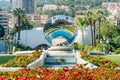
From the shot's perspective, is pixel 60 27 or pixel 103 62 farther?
pixel 60 27

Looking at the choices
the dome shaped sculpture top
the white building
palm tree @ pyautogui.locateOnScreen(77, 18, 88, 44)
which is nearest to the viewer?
the dome shaped sculpture top

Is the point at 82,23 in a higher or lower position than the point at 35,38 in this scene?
higher

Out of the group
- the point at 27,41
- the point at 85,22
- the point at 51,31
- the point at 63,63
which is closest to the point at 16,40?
the point at 27,41

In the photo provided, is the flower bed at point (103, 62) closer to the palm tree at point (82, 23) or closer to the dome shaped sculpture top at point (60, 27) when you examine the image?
the dome shaped sculpture top at point (60, 27)

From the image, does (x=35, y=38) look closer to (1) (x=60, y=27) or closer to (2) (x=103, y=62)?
(1) (x=60, y=27)

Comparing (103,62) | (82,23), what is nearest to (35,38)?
(82,23)

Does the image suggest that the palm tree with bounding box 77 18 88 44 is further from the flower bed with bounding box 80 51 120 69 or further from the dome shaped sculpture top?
the flower bed with bounding box 80 51 120 69

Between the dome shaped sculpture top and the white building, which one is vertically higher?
the dome shaped sculpture top

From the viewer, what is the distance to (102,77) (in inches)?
537

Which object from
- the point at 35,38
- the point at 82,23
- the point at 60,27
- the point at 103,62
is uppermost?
the point at 103,62

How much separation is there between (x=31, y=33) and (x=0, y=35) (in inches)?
477

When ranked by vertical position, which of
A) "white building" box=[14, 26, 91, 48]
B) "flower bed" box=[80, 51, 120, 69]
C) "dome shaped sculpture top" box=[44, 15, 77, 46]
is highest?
"flower bed" box=[80, 51, 120, 69]

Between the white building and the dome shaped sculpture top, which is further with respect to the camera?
the white building

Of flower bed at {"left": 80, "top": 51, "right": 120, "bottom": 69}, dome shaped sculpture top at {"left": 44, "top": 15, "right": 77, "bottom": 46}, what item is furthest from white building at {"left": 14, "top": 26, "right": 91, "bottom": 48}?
flower bed at {"left": 80, "top": 51, "right": 120, "bottom": 69}
